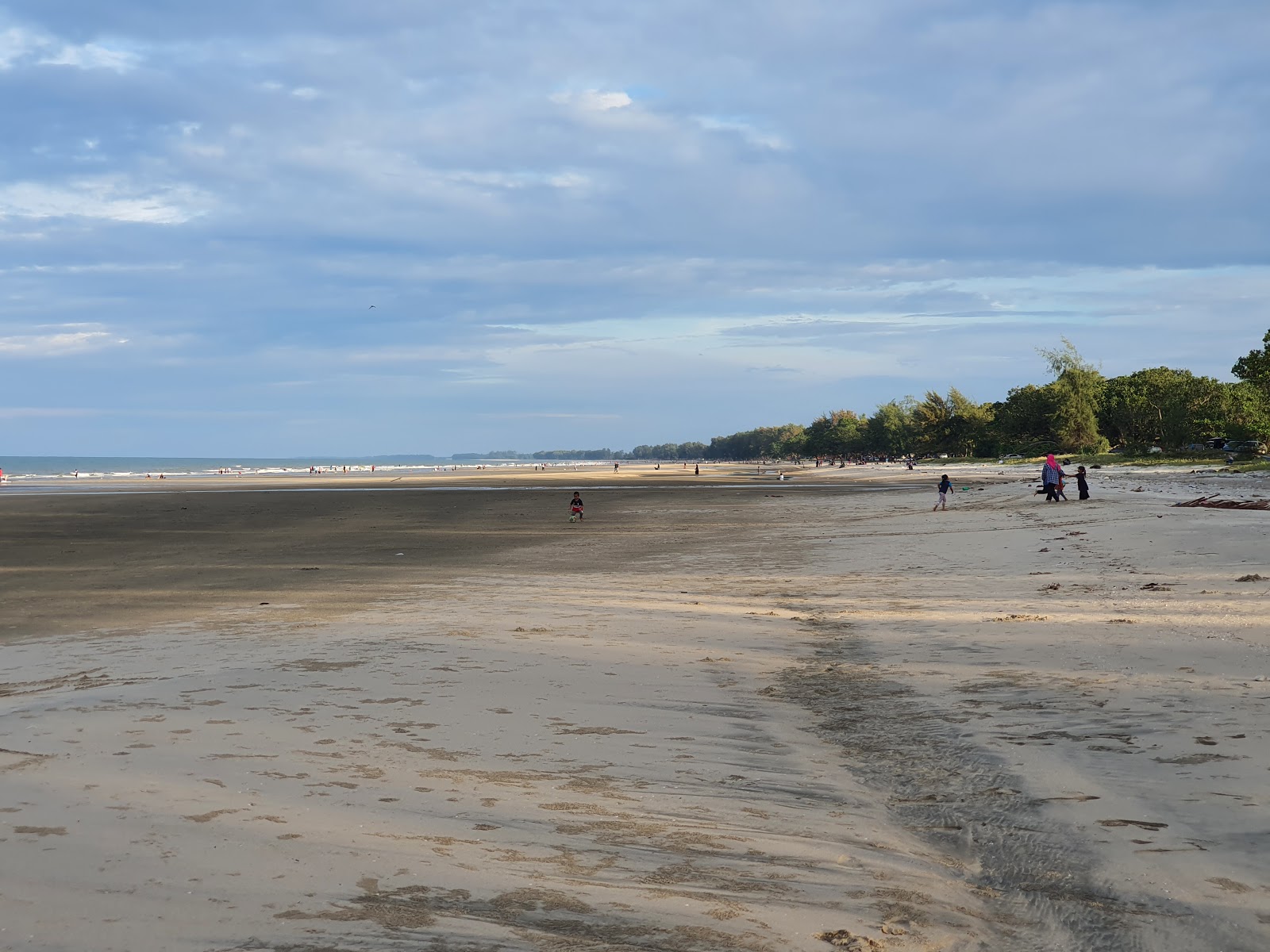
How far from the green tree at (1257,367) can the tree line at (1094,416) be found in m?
0.08

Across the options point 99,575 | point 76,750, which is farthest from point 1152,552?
point 99,575

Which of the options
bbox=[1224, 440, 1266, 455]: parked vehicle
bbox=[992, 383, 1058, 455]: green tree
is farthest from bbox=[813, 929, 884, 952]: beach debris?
bbox=[992, 383, 1058, 455]: green tree

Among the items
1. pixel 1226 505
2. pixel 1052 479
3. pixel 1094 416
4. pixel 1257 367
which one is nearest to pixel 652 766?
pixel 1226 505

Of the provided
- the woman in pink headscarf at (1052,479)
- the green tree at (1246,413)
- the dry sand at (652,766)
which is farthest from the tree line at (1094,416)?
the dry sand at (652,766)

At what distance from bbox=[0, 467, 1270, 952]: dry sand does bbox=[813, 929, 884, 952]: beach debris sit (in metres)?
0.02

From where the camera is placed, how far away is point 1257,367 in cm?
4650

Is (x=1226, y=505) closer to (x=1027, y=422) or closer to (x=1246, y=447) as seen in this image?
(x=1246, y=447)

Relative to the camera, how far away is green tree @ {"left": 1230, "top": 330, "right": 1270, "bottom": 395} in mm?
44938

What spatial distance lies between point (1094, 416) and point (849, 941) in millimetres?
96903

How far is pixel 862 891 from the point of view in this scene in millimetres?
4125

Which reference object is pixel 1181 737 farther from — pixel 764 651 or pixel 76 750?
pixel 76 750

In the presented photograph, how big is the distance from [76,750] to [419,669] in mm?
3142

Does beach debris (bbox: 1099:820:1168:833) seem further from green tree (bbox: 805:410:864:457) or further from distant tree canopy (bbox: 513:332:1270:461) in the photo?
green tree (bbox: 805:410:864:457)

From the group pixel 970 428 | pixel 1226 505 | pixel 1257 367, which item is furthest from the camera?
pixel 970 428
